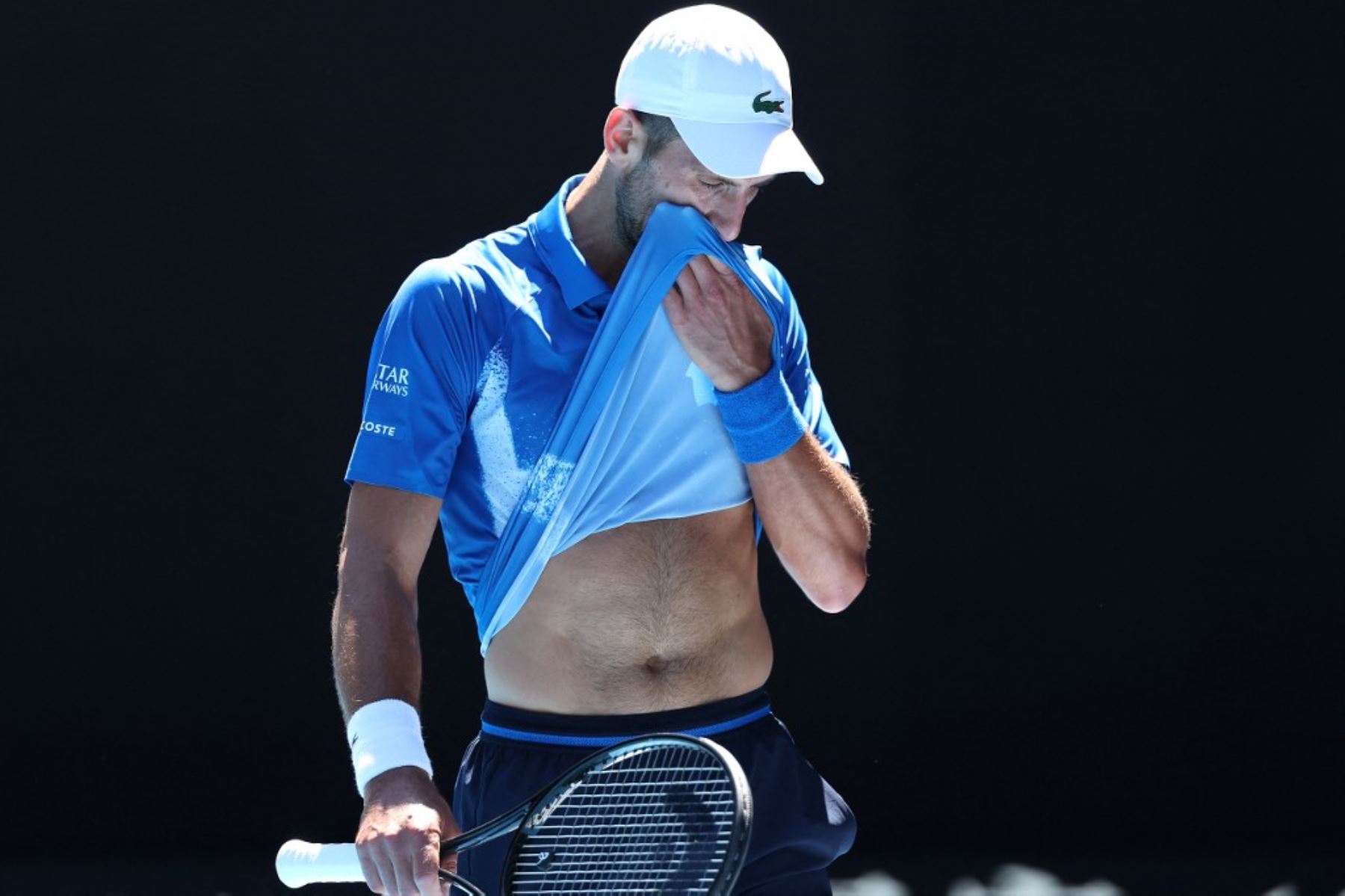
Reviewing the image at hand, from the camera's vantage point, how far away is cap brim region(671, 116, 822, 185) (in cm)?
245

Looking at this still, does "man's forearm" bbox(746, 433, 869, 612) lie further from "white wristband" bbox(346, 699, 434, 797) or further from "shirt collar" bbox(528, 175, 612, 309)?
"white wristband" bbox(346, 699, 434, 797)

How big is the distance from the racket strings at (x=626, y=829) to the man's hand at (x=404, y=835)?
4.4 inches

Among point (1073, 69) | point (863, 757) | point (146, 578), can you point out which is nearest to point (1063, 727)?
point (863, 757)

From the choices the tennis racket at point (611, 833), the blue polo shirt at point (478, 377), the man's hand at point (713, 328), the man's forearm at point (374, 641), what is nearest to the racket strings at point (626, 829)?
the tennis racket at point (611, 833)

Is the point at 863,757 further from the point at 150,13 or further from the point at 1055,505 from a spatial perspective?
the point at 150,13

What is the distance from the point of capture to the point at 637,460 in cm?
249

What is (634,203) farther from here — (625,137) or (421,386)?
(421,386)

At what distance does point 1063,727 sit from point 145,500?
213cm

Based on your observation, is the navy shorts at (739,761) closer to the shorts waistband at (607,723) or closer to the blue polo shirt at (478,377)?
the shorts waistband at (607,723)

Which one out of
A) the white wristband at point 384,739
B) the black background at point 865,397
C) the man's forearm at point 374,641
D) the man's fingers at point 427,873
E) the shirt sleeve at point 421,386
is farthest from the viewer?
the black background at point 865,397

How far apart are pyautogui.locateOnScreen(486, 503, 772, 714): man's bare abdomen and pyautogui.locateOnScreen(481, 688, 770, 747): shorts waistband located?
10 millimetres

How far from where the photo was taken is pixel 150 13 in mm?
4484

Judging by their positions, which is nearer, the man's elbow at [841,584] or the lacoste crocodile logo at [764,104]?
the lacoste crocodile logo at [764,104]

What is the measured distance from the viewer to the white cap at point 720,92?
2.46 m
